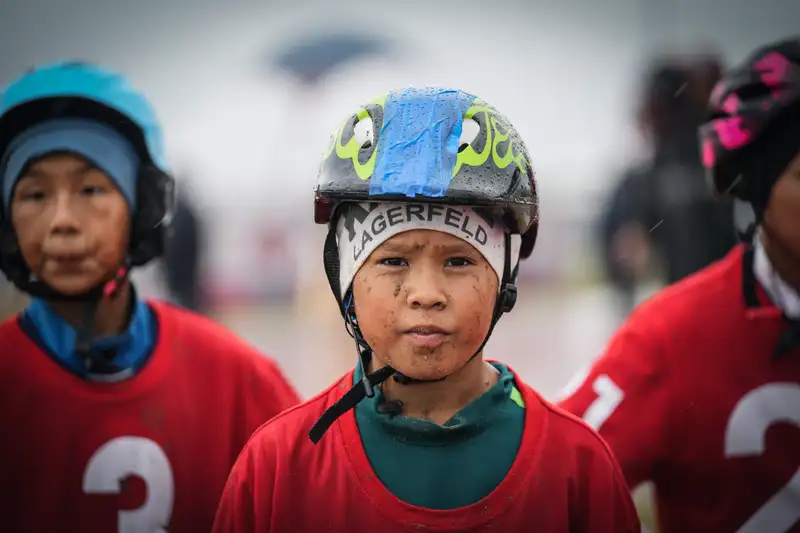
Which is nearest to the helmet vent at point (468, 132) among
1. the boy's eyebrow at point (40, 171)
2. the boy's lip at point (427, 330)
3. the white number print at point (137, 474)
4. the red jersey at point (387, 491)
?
the boy's lip at point (427, 330)

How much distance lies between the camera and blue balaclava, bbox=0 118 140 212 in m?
3.69

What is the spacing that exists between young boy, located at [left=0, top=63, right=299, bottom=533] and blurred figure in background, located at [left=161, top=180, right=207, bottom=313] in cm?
636

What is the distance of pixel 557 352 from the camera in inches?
599

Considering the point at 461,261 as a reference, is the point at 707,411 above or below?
below

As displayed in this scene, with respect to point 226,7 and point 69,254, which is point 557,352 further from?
point 226,7

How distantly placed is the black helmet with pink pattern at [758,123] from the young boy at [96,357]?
2.07 metres

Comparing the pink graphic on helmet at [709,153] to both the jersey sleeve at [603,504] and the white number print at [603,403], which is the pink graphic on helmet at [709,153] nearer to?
the white number print at [603,403]

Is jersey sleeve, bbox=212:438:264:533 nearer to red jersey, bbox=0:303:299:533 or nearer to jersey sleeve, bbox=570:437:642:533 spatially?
red jersey, bbox=0:303:299:533

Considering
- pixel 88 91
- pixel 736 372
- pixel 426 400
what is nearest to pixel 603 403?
pixel 736 372

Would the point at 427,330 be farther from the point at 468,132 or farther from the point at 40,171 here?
the point at 40,171

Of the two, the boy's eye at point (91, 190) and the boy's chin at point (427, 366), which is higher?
the boy's eye at point (91, 190)

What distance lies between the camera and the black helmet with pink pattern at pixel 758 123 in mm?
3787

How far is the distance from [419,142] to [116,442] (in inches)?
65.6

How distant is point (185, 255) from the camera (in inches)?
411
